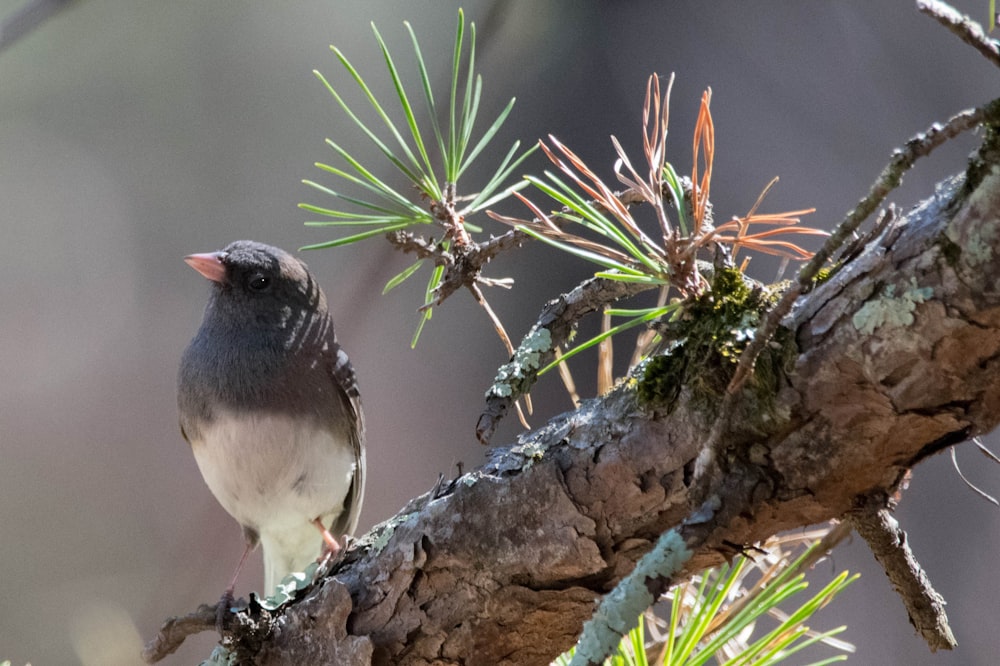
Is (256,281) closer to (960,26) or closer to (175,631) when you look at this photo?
(175,631)

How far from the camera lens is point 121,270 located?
8.13ft

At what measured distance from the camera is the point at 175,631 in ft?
2.91

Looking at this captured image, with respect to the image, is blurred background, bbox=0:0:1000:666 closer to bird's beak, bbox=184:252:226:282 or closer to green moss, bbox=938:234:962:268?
bird's beak, bbox=184:252:226:282

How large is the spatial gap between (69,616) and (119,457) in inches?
16.9

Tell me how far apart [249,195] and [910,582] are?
2216 mm

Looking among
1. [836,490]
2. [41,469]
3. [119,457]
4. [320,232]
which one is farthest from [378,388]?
[836,490]

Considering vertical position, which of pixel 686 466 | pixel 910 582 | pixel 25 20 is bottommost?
pixel 910 582

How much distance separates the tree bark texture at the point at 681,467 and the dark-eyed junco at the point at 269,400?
447 mm

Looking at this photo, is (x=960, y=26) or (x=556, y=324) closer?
(x=960, y=26)

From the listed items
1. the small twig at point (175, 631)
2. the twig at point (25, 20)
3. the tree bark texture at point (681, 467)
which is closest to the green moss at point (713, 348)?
the tree bark texture at point (681, 467)

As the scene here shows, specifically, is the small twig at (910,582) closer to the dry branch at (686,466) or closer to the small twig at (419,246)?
the dry branch at (686,466)

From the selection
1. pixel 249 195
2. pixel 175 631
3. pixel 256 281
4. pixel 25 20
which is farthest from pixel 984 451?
pixel 249 195

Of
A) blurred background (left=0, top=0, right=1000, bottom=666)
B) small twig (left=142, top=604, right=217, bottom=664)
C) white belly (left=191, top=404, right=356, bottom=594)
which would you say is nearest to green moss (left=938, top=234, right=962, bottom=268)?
small twig (left=142, top=604, right=217, bottom=664)

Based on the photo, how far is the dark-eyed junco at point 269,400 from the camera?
128cm
